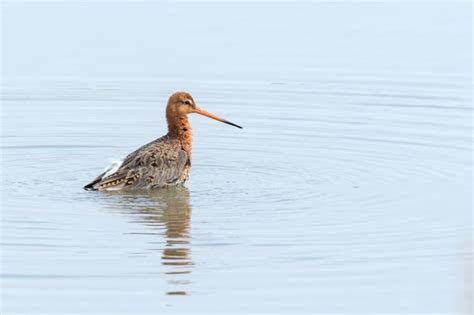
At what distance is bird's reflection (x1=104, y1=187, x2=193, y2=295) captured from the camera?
10.4m

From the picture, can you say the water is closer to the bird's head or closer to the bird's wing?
the bird's wing

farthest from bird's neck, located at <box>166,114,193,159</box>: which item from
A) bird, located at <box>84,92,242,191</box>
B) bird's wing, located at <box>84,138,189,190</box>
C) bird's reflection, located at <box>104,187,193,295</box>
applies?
bird's reflection, located at <box>104,187,193,295</box>

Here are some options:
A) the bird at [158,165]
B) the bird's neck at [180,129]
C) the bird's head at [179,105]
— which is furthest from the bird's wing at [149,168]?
the bird's head at [179,105]

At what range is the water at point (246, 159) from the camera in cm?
996

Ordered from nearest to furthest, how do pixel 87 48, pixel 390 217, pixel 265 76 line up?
1. pixel 390 217
2. pixel 265 76
3. pixel 87 48

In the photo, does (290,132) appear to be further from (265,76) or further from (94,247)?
(94,247)

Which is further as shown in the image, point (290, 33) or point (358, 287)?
point (290, 33)

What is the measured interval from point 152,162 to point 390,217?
2.73m

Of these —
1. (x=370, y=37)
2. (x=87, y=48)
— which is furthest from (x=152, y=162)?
(x=370, y=37)

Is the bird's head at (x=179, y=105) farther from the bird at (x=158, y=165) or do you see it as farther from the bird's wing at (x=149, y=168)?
the bird's wing at (x=149, y=168)

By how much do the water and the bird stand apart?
0.20 metres

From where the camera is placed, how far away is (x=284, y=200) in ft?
41.4

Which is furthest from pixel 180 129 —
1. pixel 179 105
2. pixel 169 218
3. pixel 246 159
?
pixel 169 218

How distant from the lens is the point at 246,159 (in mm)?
14438
